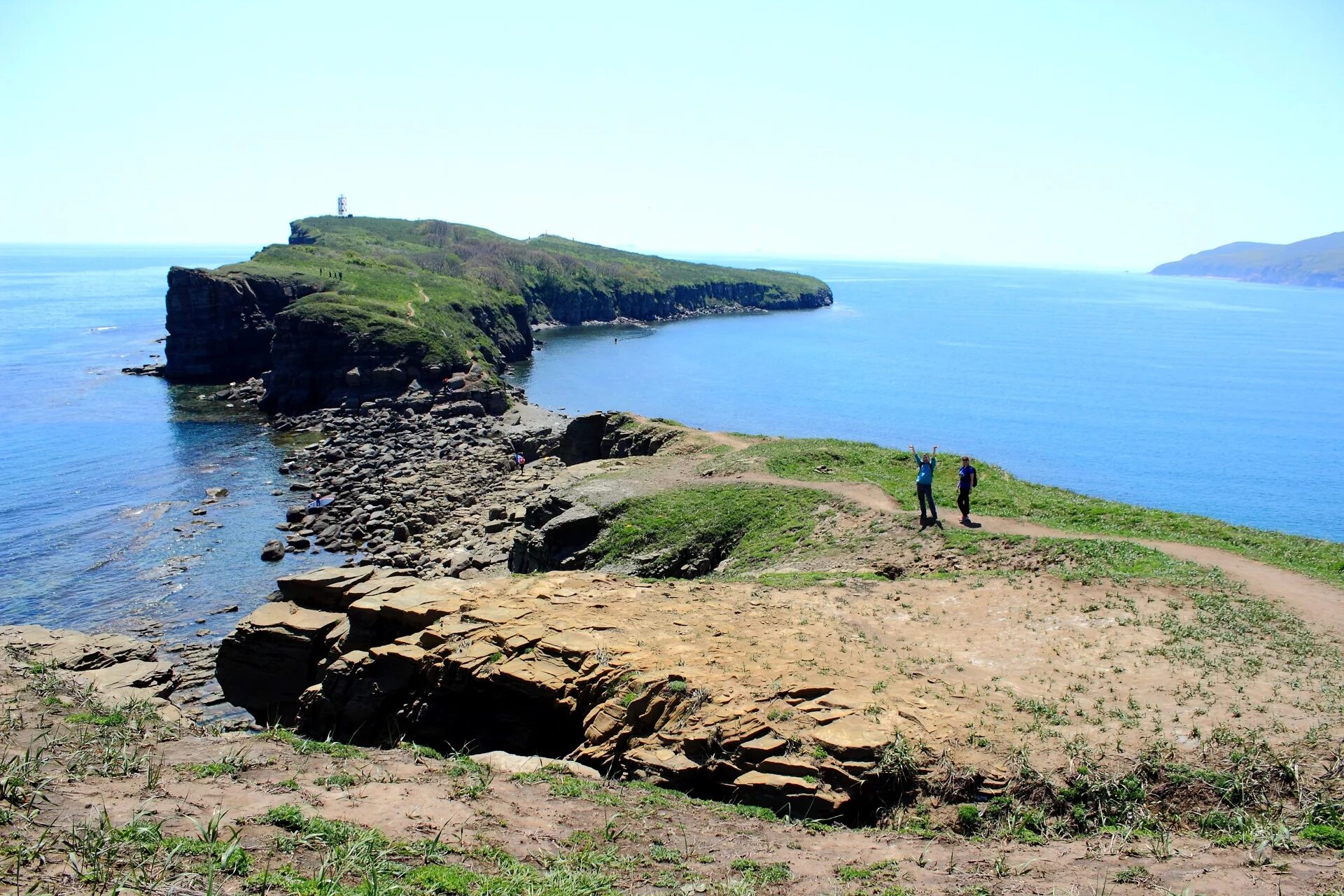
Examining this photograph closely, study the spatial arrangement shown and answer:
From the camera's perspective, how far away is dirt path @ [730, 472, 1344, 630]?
19625 millimetres

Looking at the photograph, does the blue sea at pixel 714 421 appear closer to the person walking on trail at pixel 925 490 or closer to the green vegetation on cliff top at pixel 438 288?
the green vegetation on cliff top at pixel 438 288

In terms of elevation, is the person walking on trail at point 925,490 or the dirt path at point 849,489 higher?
the person walking on trail at point 925,490

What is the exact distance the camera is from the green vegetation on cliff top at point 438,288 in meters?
93.4

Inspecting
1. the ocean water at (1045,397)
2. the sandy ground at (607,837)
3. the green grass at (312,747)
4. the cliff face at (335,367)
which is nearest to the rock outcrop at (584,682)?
the sandy ground at (607,837)

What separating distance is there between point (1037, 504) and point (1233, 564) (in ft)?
22.5

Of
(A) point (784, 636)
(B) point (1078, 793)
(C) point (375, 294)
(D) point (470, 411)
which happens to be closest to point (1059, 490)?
(A) point (784, 636)

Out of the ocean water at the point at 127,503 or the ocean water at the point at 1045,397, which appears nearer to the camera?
the ocean water at the point at 127,503

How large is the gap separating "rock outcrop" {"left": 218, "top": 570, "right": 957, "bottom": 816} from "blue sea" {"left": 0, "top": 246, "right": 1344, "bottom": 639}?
542 inches

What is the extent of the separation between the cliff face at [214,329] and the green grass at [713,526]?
8017 cm

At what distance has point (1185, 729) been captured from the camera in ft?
46.9

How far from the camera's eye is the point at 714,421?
86875 millimetres

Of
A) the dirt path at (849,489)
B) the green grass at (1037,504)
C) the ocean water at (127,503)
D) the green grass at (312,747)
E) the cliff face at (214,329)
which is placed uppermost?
the cliff face at (214,329)

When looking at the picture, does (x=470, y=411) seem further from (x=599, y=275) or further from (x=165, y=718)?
(x=599, y=275)

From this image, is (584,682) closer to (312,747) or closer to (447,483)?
(312,747)
